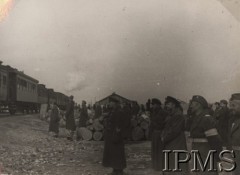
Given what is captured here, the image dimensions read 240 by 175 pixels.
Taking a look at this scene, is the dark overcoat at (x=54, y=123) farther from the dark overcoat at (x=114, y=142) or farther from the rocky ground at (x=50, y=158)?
the dark overcoat at (x=114, y=142)

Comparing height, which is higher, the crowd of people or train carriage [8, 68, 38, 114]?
train carriage [8, 68, 38, 114]

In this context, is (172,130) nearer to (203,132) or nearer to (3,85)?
(203,132)

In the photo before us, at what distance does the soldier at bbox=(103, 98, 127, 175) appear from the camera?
6145mm

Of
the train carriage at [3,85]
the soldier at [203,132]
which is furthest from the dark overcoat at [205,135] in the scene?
the train carriage at [3,85]

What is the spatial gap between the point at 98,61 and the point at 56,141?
2.88 meters

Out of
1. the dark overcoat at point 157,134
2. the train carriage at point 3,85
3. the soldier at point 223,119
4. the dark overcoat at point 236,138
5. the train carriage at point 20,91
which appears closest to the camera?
the dark overcoat at point 236,138

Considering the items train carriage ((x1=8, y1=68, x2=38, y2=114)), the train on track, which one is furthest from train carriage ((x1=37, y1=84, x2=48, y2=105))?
train carriage ((x1=8, y1=68, x2=38, y2=114))

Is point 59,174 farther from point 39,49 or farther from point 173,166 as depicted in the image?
point 39,49

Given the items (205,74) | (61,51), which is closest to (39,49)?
(61,51)

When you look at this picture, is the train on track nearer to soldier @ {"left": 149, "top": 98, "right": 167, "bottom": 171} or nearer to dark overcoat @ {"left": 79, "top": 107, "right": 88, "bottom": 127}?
dark overcoat @ {"left": 79, "top": 107, "right": 88, "bottom": 127}

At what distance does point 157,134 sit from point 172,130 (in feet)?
5.42

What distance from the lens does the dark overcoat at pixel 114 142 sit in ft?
20.2

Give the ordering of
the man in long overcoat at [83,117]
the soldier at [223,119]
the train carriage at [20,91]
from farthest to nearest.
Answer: the train carriage at [20,91], the man in long overcoat at [83,117], the soldier at [223,119]

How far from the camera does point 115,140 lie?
6.23m
